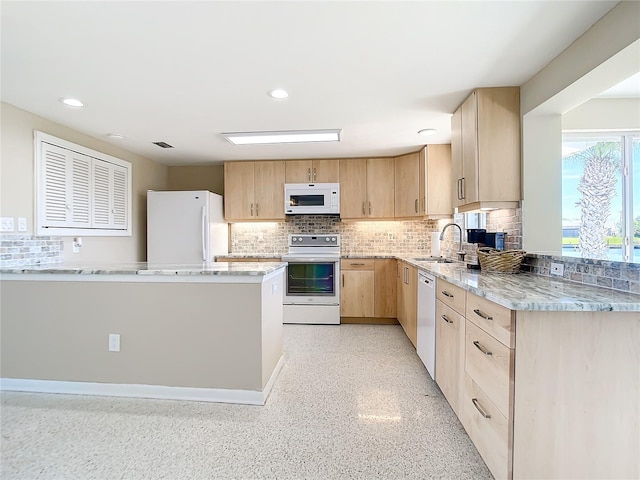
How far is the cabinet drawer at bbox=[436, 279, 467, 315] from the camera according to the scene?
1.85 meters

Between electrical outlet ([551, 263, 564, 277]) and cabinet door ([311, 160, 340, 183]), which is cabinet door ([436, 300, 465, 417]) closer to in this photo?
electrical outlet ([551, 263, 564, 277])

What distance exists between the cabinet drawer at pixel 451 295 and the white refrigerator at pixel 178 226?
294cm

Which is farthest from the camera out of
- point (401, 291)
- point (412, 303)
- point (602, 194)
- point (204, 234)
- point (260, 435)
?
point (204, 234)

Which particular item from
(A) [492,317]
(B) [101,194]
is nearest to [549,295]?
(A) [492,317]

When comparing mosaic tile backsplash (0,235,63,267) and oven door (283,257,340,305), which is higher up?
mosaic tile backsplash (0,235,63,267)

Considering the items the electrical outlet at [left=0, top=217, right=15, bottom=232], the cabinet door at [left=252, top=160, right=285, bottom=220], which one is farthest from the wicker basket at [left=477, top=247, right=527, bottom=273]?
the electrical outlet at [left=0, top=217, right=15, bottom=232]

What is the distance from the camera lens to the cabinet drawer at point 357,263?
4141 mm

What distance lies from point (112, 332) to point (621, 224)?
444cm

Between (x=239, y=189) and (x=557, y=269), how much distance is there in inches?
148

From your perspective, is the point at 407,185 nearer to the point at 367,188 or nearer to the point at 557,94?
the point at 367,188

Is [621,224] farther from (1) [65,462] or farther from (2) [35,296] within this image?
(2) [35,296]

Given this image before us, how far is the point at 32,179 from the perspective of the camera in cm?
275

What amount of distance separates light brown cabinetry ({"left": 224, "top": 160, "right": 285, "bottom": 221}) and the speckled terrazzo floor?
2.50 metres

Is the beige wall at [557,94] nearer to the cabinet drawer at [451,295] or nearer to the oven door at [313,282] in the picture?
the cabinet drawer at [451,295]
